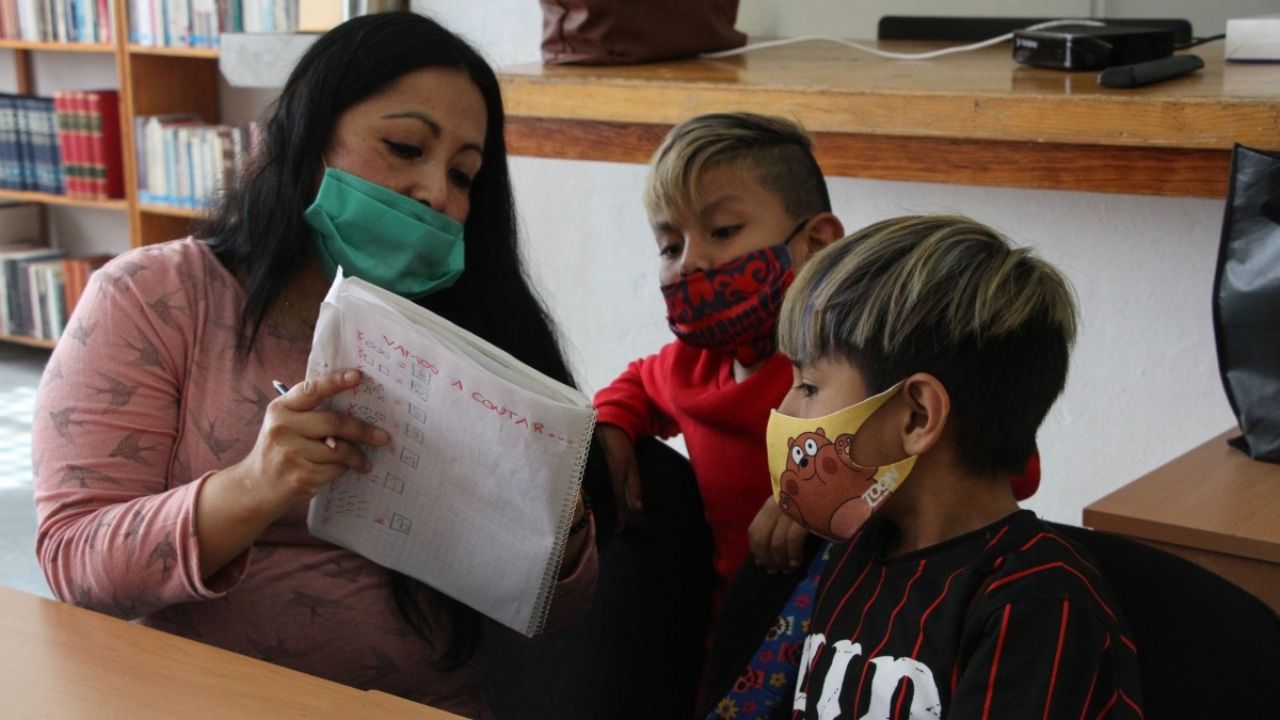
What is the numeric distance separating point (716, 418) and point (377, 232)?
0.46m

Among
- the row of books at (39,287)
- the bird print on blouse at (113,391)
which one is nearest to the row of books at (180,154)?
the row of books at (39,287)

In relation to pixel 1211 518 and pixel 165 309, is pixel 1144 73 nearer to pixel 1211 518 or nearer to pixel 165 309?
pixel 1211 518

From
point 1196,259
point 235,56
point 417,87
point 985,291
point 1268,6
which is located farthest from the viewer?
point 235,56

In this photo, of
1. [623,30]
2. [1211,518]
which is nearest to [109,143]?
[623,30]

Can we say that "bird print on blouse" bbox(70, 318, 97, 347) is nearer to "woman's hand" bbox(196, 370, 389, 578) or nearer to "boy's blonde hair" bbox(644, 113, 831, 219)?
Answer: "woman's hand" bbox(196, 370, 389, 578)

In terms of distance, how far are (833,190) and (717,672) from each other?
1446 millimetres

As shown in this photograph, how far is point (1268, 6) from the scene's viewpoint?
2033 mm

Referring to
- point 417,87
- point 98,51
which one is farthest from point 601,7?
point 98,51

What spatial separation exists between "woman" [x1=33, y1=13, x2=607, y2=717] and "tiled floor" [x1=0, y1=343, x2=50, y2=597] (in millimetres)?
1118

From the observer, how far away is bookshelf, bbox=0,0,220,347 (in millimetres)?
4047

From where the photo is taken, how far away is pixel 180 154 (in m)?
4.05

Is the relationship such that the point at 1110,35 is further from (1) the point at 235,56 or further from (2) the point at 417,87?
(1) the point at 235,56

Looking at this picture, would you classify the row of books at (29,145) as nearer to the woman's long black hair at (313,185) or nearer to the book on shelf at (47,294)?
the book on shelf at (47,294)

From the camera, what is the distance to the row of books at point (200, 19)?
3.80 metres
